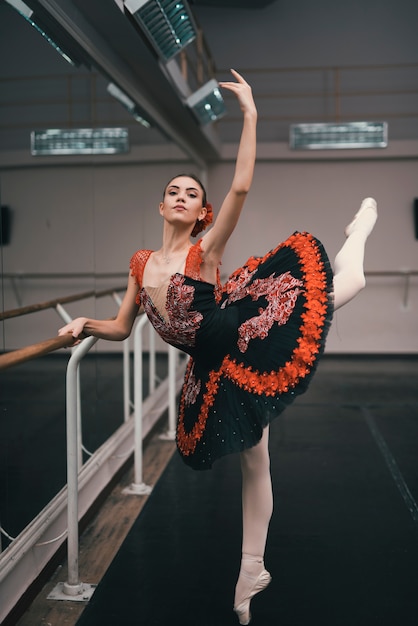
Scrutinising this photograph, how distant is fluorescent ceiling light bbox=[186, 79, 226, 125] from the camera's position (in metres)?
4.73

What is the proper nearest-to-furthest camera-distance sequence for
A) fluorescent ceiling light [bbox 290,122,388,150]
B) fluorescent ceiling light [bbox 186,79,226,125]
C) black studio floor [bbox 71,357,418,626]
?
1. black studio floor [bbox 71,357,418,626]
2. fluorescent ceiling light [bbox 186,79,226,125]
3. fluorescent ceiling light [bbox 290,122,388,150]

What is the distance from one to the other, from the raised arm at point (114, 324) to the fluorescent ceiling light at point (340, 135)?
17.4ft

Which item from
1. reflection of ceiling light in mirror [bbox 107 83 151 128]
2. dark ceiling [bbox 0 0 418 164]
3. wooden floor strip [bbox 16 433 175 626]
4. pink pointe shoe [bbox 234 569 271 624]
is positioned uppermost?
dark ceiling [bbox 0 0 418 164]

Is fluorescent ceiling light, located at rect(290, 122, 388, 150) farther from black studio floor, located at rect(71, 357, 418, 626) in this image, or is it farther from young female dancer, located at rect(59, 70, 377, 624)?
young female dancer, located at rect(59, 70, 377, 624)

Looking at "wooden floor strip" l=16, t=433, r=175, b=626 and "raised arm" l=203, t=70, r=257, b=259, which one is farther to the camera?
"wooden floor strip" l=16, t=433, r=175, b=626

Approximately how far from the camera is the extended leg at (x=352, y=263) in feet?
6.03

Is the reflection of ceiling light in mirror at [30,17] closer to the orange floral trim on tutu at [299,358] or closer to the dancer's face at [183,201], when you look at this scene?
the dancer's face at [183,201]

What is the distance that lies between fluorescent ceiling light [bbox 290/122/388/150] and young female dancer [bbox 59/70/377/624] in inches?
204

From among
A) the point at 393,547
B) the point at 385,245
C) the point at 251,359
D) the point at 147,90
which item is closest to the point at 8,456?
the point at 251,359

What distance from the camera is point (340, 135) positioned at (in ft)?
22.6

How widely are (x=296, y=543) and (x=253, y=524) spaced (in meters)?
0.75

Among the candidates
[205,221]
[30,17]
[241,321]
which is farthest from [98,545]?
[30,17]

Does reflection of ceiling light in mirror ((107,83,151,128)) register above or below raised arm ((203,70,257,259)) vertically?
above

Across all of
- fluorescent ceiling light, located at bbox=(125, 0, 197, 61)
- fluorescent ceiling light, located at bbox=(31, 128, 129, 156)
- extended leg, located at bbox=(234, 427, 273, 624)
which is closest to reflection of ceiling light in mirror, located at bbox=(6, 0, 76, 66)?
fluorescent ceiling light, located at bbox=(31, 128, 129, 156)
